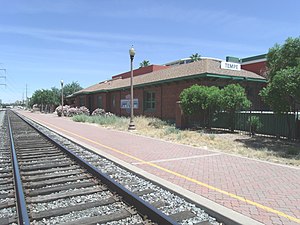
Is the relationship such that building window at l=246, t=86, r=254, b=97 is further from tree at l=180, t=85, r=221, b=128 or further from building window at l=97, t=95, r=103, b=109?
building window at l=97, t=95, r=103, b=109

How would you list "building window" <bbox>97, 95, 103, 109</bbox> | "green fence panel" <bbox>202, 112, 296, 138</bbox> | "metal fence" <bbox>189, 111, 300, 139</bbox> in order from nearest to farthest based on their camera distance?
"metal fence" <bbox>189, 111, 300, 139</bbox>
"green fence panel" <bbox>202, 112, 296, 138</bbox>
"building window" <bbox>97, 95, 103, 109</bbox>

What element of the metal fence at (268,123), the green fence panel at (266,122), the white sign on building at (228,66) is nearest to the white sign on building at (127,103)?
the white sign on building at (228,66)

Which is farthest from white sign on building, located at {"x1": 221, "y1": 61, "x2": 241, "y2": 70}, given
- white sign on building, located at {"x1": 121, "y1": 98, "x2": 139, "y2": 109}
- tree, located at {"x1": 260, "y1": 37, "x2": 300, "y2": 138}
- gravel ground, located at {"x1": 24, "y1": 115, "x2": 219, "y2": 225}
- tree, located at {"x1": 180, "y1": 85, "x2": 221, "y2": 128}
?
gravel ground, located at {"x1": 24, "y1": 115, "x2": 219, "y2": 225}

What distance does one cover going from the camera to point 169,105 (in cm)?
2459

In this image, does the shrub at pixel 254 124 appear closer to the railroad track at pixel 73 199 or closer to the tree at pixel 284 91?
the tree at pixel 284 91

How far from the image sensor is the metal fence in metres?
13.5

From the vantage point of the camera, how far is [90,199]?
5.30 m

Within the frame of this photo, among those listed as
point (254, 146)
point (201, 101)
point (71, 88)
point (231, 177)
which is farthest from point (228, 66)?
point (71, 88)

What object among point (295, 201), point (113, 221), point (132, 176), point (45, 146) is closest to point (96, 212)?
point (113, 221)

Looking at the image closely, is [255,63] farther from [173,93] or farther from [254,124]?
[254,124]

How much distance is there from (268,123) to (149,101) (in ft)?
49.0

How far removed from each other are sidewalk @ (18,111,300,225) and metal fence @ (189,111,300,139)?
561cm

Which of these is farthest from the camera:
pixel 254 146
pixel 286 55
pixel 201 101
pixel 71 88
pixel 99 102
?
pixel 71 88

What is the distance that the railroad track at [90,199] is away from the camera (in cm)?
441
